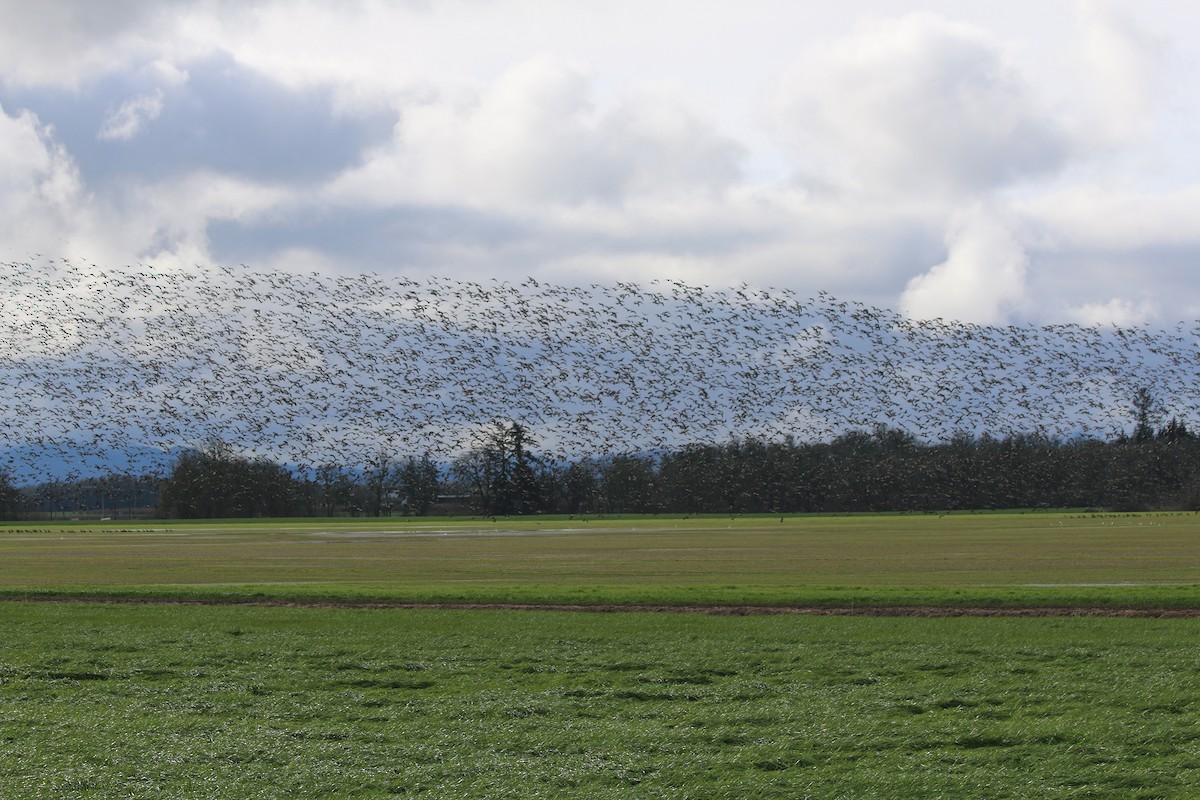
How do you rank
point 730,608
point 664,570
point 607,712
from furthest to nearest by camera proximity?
point 664,570 < point 730,608 < point 607,712

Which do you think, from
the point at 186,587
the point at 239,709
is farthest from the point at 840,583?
the point at 239,709

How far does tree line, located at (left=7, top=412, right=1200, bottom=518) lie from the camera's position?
531ft

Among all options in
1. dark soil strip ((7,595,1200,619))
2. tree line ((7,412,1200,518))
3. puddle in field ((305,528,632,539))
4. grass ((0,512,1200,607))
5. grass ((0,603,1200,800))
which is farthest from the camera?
tree line ((7,412,1200,518))

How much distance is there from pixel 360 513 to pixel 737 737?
586 feet

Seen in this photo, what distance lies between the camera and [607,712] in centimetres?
1552

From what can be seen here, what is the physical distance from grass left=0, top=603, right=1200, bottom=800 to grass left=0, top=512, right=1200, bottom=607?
23.4 ft

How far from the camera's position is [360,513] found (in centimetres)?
18775

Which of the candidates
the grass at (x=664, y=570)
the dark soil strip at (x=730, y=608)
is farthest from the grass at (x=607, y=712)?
the grass at (x=664, y=570)

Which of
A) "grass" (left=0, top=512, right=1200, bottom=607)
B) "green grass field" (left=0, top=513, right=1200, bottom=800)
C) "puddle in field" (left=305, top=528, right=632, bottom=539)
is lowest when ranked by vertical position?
"puddle in field" (left=305, top=528, right=632, bottom=539)

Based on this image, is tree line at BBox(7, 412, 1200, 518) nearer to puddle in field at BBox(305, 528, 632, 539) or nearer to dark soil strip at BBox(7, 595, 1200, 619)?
puddle in field at BBox(305, 528, 632, 539)

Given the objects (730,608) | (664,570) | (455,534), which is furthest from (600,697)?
(455,534)

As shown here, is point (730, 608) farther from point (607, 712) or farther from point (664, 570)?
point (664, 570)

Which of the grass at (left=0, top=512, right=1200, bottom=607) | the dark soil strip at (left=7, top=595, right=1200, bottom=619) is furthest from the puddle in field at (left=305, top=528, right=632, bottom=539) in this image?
the dark soil strip at (left=7, top=595, right=1200, bottom=619)

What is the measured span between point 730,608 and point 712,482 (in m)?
144
